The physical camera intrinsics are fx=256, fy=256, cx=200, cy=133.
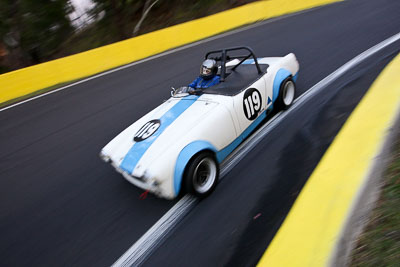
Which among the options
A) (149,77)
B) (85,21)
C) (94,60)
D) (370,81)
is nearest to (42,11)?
(85,21)

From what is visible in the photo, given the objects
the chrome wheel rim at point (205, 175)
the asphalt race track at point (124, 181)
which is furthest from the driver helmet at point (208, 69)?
the chrome wheel rim at point (205, 175)

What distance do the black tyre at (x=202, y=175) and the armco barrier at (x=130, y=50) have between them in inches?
242

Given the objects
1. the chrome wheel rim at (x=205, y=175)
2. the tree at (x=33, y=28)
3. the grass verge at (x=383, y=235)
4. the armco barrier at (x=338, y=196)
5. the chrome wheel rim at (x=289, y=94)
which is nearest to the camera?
the grass verge at (x=383, y=235)

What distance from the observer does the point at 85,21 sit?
15531mm

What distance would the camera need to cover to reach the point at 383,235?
1.64 meters

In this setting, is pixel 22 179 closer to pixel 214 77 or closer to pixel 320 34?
pixel 214 77

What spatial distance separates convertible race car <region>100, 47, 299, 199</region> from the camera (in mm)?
2604

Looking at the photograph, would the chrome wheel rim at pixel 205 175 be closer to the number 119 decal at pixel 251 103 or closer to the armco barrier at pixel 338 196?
the number 119 decal at pixel 251 103

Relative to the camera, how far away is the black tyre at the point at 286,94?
3.92 m

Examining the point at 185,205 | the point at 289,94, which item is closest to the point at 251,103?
the point at 289,94

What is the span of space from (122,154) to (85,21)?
51.4 feet

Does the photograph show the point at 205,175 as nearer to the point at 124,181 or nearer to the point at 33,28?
the point at 124,181

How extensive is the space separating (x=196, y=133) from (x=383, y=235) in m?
1.81

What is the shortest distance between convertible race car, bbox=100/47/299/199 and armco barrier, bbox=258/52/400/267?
1.08 meters
